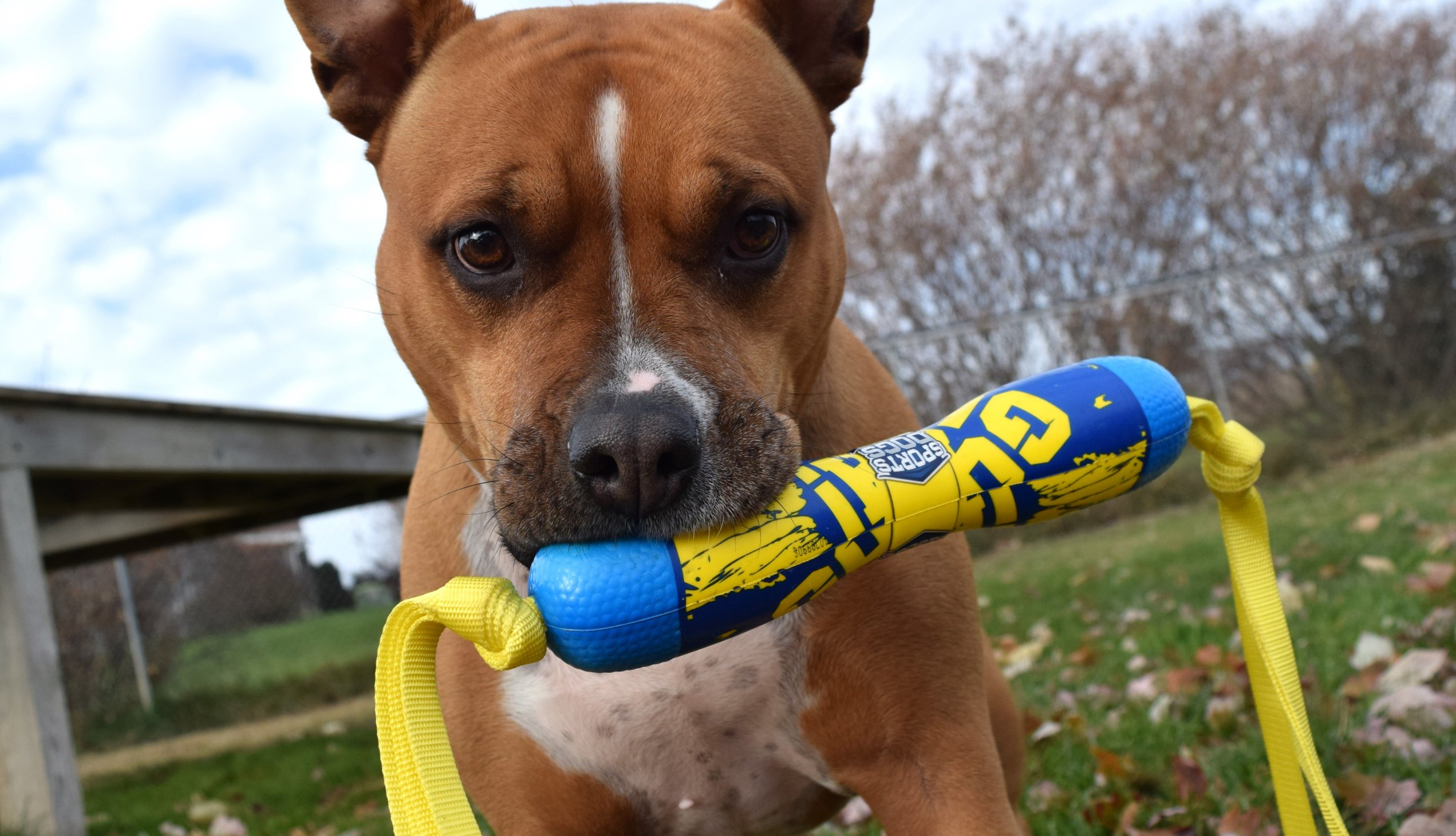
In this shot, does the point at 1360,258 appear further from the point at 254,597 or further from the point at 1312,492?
the point at 254,597

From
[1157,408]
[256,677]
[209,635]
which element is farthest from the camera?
[209,635]

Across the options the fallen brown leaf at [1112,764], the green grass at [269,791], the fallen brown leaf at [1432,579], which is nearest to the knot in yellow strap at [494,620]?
the fallen brown leaf at [1112,764]

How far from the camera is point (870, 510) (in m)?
1.70

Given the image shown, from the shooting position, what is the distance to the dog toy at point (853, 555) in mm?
1508

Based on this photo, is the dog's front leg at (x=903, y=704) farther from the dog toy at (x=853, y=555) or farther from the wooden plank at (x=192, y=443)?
the wooden plank at (x=192, y=443)

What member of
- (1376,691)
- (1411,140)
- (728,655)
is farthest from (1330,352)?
(728,655)

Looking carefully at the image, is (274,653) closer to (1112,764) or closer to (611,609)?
(1112,764)

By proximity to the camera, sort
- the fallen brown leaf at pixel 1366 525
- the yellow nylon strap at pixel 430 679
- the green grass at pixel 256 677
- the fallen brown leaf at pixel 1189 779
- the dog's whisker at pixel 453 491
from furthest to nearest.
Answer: the green grass at pixel 256 677, the fallen brown leaf at pixel 1366 525, the fallen brown leaf at pixel 1189 779, the dog's whisker at pixel 453 491, the yellow nylon strap at pixel 430 679

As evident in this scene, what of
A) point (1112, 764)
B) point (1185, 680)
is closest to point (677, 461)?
point (1112, 764)

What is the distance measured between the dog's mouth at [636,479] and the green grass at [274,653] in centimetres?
888

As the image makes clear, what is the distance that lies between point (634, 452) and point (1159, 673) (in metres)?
3.10

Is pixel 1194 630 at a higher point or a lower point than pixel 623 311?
lower

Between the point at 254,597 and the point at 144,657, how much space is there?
44.5 inches

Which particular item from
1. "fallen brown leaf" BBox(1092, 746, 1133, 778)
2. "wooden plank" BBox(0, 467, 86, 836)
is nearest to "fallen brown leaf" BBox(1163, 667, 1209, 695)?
"fallen brown leaf" BBox(1092, 746, 1133, 778)
